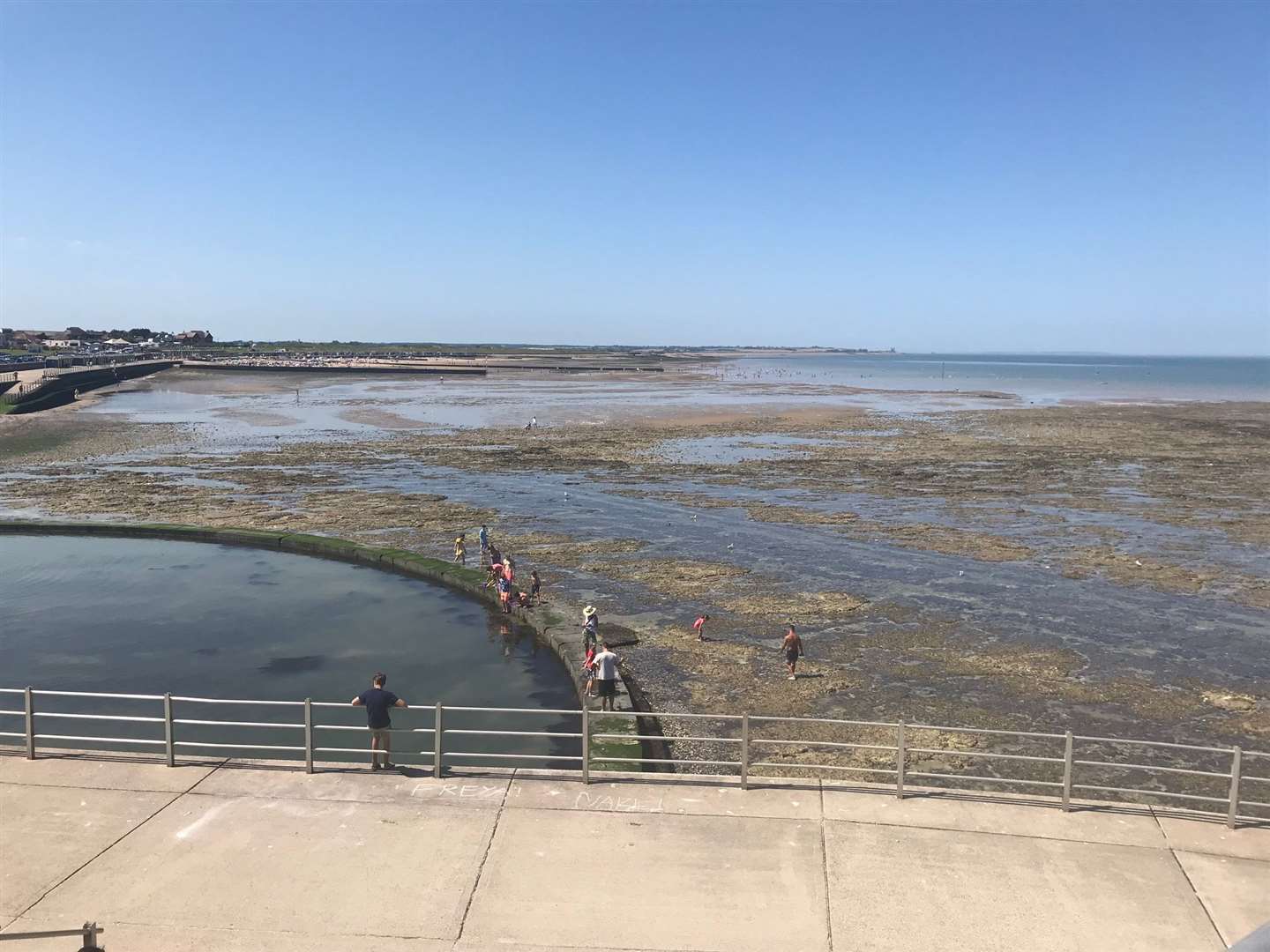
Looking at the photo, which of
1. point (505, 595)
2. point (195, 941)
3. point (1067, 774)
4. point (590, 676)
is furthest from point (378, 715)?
point (505, 595)

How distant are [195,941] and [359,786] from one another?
3040 mm

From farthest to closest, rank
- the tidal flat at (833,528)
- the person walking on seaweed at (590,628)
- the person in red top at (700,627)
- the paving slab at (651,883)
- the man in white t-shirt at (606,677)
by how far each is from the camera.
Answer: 1. the person in red top at (700,627)
2. the person walking on seaweed at (590,628)
3. the tidal flat at (833,528)
4. the man in white t-shirt at (606,677)
5. the paving slab at (651,883)

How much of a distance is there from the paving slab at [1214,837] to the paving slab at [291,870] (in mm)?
7818

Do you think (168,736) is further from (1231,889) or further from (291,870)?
(1231,889)

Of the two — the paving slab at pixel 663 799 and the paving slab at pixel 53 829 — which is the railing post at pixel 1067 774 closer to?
the paving slab at pixel 663 799

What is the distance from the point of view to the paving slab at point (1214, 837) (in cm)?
967

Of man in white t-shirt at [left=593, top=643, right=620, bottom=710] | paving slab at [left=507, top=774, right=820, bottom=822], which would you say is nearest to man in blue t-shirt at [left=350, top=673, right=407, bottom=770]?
paving slab at [left=507, top=774, right=820, bottom=822]

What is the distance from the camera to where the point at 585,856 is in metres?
9.48

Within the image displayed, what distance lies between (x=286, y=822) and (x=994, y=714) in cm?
1257

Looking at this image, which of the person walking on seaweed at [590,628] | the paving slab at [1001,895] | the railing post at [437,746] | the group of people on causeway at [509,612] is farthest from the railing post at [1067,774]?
the person walking on seaweed at [590,628]

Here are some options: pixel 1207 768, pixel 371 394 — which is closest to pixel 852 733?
pixel 1207 768

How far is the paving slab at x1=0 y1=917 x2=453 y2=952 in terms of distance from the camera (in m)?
8.01

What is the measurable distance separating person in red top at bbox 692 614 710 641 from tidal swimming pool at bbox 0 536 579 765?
3.32 meters

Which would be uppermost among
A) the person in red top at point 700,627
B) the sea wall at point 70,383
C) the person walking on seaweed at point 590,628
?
the sea wall at point 70,383
